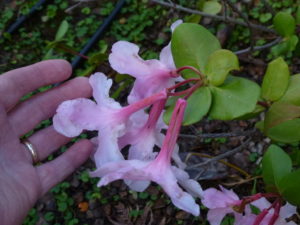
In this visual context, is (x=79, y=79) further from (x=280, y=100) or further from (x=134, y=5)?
(x=134, y=5)

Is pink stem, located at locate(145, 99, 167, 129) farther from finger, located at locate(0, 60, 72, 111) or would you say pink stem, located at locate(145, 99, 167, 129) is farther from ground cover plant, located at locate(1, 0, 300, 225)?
finger, located at locate(0, 60, 72, 111)

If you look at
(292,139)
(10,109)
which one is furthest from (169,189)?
(10,109)

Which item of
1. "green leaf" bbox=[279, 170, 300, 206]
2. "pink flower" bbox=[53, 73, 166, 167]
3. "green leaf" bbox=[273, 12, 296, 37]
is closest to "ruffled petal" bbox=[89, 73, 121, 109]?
"pink flower" bbox=[53, 73, 166, 167]

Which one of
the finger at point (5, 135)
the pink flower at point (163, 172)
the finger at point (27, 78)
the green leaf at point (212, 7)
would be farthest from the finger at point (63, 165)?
the green leaf at point (212, 7)

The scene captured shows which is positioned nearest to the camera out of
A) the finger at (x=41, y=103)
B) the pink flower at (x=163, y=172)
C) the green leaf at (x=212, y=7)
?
the pink flower at (x=163, y=172)

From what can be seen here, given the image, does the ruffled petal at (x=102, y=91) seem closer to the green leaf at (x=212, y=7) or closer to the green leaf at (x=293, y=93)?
the green leaf at (x=293, y=93)

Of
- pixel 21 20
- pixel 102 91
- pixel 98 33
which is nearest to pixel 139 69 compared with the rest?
pixel 102 91

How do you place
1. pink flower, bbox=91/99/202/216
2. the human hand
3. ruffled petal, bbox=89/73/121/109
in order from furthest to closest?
the human hand < ruffled petal, bbox=89/73/121/109 < pink flower, bbox=91/99/202/216
